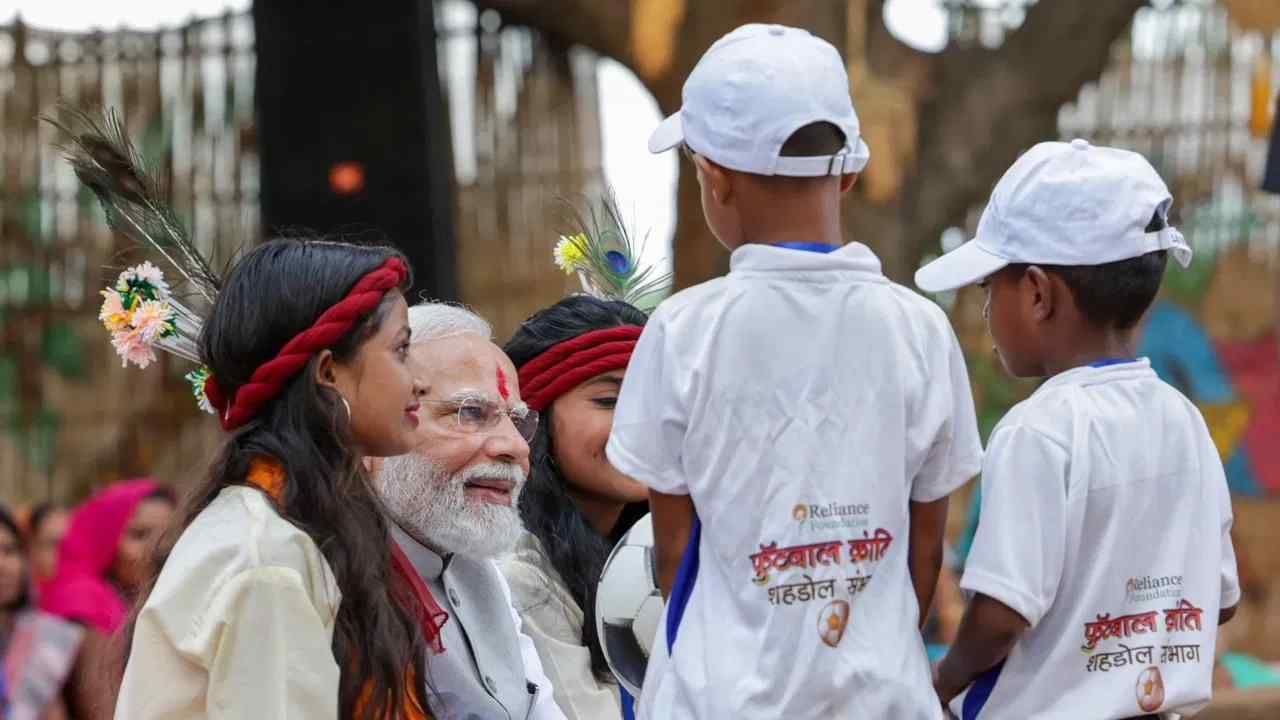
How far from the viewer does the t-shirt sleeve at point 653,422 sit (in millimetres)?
2564

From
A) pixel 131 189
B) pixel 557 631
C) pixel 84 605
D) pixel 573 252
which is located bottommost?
pixel 84 605

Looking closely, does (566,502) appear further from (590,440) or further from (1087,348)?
(1087,348)

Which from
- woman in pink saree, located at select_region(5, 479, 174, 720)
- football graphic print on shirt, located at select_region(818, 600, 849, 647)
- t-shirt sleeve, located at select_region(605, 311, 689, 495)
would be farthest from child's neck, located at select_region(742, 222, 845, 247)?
woman in pink saree, located at select_region(5, 479, 174, 720)

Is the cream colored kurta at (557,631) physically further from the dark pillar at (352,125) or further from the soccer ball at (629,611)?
the dark pillar at (352,125)

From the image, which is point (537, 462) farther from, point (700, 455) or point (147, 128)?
point (147, 128)

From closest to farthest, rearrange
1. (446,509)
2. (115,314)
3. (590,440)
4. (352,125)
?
(115,314), (446,509), (590,440), (352,125)

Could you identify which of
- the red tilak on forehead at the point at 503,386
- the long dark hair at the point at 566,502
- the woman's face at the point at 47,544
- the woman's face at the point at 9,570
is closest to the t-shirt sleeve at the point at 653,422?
the red tilak on forehead at the point at 503,386

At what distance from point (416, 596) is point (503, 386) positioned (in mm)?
516

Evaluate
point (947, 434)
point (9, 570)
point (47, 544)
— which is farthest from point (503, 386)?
point (47, 544)

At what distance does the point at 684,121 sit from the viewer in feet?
8.79

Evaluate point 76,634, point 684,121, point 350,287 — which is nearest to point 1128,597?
point 684,121

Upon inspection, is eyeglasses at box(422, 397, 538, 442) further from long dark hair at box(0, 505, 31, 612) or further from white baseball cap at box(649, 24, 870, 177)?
long dark hair at box(0, 505, 31, 612)

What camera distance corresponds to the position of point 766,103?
2.58 m

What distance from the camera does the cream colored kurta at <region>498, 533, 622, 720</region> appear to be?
3.54 meters
